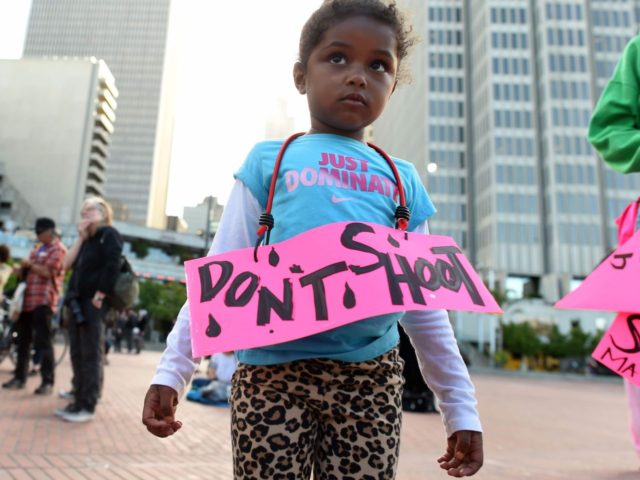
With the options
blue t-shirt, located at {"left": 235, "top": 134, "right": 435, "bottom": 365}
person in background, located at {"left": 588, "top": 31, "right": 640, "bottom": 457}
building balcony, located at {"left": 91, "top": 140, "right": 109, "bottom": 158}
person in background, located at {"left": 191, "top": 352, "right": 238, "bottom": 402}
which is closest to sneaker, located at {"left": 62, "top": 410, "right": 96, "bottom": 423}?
person in background, located at {"left": 191, "top": 352, "right": 238, "bottom": 402}

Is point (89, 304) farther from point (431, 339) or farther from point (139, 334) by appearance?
point (139, 334)

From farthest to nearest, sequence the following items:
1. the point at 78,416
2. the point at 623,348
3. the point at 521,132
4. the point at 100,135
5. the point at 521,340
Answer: the point at 100,135
the point at 521,132
the point at 521,340
the point at 78,416
the point at 623,348

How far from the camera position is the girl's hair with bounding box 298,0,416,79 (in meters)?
1.53

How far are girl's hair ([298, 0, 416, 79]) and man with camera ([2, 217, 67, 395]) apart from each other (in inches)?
203

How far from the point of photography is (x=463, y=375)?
1.52 m

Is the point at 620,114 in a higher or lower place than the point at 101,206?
lower

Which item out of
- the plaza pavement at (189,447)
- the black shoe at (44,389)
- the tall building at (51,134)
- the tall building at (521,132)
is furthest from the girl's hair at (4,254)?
the tall building at (51,134)

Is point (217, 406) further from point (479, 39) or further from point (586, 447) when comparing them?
point (479, 39)

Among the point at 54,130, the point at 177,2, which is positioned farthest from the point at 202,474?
the point at 177,2

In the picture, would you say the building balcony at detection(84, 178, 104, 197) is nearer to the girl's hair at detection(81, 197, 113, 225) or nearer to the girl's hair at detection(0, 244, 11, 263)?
the girl's hair at detection(0, 244, 11, 263)

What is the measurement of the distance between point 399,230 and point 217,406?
236 inches

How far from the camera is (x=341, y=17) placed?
1523mm

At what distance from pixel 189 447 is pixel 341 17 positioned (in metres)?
3.60

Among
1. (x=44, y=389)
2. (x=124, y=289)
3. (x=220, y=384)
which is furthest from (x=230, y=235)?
(x=220, y=384)
